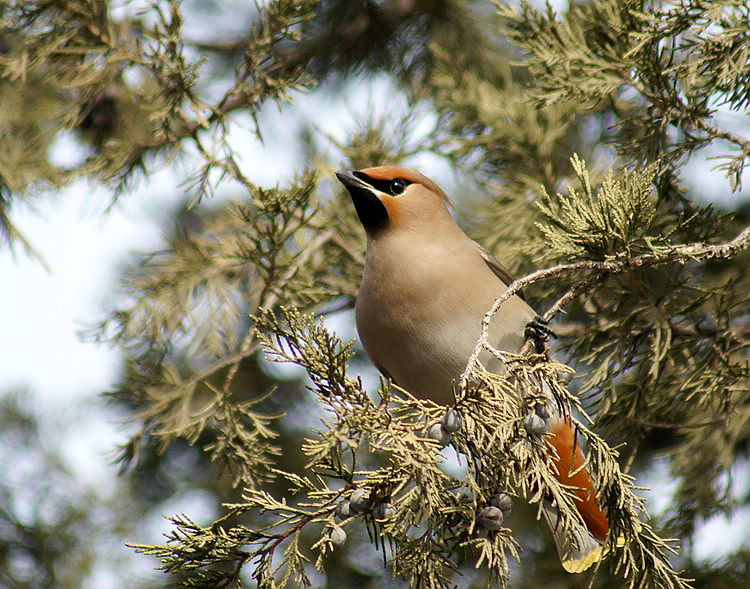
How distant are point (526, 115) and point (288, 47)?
4.85 ft

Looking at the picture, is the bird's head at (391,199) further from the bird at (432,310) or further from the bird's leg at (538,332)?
the bird's leg at (538,332)

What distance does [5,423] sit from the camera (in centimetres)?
481

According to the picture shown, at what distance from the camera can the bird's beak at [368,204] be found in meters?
3.36

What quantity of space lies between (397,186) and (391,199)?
9 cm

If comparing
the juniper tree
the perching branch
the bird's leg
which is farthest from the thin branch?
the bird's leg

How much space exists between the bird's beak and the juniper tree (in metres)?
0.17

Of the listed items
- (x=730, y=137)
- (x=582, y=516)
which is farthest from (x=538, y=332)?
(x=582, y=516)

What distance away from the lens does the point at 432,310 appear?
9.98 ft

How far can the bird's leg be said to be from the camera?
95.6 inches

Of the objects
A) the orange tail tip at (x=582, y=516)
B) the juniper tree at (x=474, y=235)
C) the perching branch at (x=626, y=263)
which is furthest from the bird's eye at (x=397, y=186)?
the perching branch at (x=626, y=263)

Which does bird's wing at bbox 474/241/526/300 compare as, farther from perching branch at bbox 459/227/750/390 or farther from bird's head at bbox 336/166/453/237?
perching branch at bbox 459/227/750/390

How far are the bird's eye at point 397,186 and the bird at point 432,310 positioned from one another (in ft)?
0.16

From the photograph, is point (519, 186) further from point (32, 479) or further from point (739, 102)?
point (32, 479)

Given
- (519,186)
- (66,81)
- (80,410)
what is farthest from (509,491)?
(80,410)
